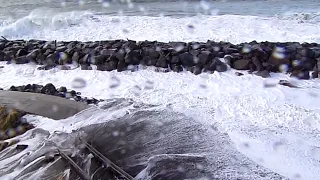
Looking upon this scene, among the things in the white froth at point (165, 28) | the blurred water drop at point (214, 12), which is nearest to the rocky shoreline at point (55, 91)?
the white froth at point (165, 28)

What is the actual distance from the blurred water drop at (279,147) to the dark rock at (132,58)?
139 inches

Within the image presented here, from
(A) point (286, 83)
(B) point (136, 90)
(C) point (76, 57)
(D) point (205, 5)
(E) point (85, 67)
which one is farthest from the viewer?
(D) point (205, 5)

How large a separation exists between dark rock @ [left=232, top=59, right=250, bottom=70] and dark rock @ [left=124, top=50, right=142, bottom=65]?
1.83m

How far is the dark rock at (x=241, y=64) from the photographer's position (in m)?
6.00

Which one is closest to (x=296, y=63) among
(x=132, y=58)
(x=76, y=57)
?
(x=132, y=58)

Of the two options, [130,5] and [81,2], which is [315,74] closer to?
[130,5]

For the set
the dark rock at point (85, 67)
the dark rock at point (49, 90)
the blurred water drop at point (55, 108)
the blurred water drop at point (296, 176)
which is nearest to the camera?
the blurred water drop at point (296, 176)

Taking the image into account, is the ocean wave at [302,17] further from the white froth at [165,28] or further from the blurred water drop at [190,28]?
the blurred water drop at [190,28]

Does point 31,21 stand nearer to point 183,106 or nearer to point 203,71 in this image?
point 203,71

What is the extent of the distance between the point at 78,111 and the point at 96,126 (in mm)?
585

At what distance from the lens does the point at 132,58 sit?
6605 mm

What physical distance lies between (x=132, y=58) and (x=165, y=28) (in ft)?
16.3

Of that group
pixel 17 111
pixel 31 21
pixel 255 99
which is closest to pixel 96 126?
pixel 17 111

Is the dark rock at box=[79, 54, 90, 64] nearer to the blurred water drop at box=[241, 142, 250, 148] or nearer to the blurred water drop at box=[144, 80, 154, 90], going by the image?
the blurred water drop at box=[144, 80, 154, 90]
